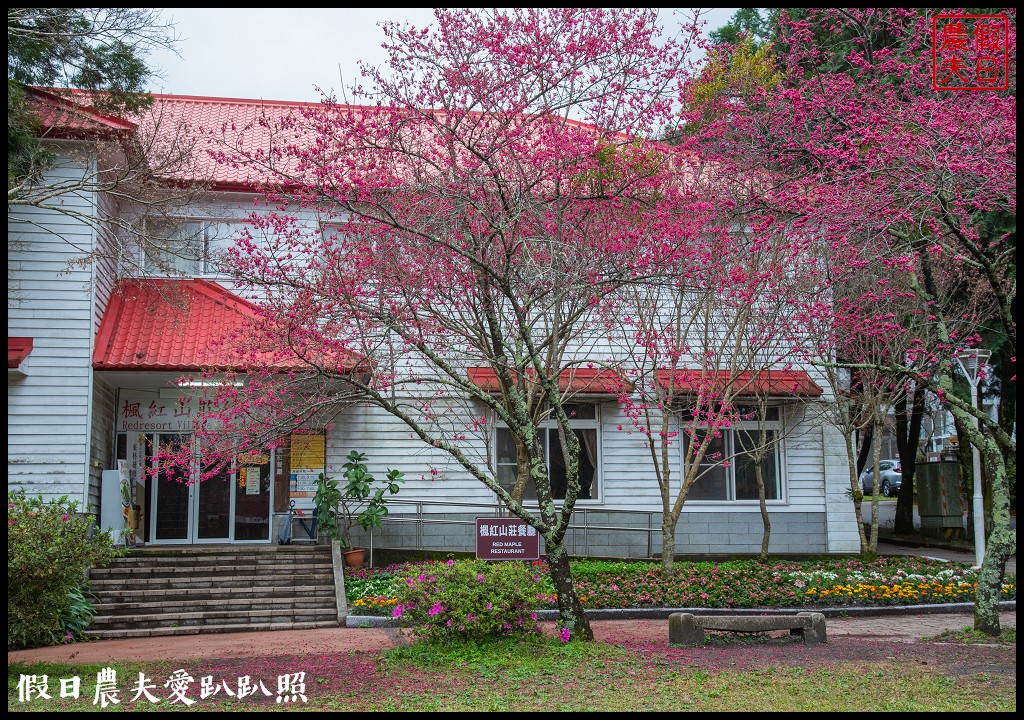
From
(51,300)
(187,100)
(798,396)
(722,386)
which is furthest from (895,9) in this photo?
(187,100)

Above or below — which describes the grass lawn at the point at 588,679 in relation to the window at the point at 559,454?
below

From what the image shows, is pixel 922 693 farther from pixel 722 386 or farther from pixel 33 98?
pixel 33 98

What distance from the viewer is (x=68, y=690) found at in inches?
328

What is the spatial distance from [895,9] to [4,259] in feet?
38.0

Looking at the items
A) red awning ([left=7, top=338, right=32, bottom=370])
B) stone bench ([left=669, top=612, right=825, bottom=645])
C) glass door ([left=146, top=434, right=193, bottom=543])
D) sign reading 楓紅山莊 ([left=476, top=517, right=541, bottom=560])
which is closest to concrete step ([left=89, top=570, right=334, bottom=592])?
glass door ([left=146, top=434, right=193, bottom=543])

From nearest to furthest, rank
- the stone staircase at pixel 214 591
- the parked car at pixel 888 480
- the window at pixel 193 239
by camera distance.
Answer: the stone staircase at pixel 214 591
the window at pixel 193 239
the parked car at pixel 888 480

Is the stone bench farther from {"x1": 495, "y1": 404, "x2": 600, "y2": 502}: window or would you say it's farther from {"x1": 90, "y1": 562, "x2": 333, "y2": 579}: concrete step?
{"x1": 495, "y1": 404, "x2": 600, "y2": 502}: window

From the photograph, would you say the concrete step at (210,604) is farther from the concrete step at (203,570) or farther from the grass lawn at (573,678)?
the grass lawn at (573,678)

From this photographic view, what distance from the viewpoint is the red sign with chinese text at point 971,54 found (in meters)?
10.4

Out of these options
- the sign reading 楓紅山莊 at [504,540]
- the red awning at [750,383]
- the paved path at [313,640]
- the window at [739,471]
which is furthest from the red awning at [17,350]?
the window at [739,471]

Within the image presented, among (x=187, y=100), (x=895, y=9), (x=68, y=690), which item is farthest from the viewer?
(x=187, y=100)

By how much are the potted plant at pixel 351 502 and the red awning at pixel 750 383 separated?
5642 millimetres

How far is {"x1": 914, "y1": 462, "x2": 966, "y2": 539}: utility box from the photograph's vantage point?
2411 cm

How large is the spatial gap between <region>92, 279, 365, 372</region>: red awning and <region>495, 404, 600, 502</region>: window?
4728 mm
